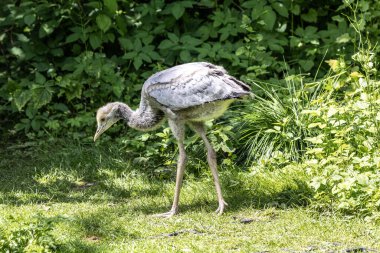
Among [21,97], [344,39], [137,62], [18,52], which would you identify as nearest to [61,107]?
[21,97]

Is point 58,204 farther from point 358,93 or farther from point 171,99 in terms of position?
point 358,93

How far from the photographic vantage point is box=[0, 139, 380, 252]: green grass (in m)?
6.05

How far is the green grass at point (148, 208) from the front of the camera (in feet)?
19.9

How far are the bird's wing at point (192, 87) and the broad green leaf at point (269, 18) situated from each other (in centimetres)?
235

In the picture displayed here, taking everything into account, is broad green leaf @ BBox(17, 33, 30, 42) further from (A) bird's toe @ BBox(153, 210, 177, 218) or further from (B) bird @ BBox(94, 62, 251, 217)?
(A) bird's toe @ BBox(153, 210, 177, 218)

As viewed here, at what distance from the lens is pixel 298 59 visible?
966 cm

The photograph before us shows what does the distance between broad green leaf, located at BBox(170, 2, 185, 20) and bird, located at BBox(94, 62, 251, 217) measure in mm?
2423

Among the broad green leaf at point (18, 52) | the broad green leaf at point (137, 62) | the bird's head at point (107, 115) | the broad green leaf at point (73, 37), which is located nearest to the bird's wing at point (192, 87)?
the bird's head at point (107, 115)

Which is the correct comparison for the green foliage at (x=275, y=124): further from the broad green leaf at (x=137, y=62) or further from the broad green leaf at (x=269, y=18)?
the broad green leaf at (x=137, y=62)

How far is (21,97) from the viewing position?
9492mm

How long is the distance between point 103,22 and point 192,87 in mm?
2990

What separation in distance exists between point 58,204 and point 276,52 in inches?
146

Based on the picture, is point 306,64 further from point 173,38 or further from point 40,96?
point 40,96

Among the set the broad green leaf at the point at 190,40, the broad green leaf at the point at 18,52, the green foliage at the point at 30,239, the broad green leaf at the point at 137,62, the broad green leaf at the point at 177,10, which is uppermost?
the broad green leaf at the point at 177,10
